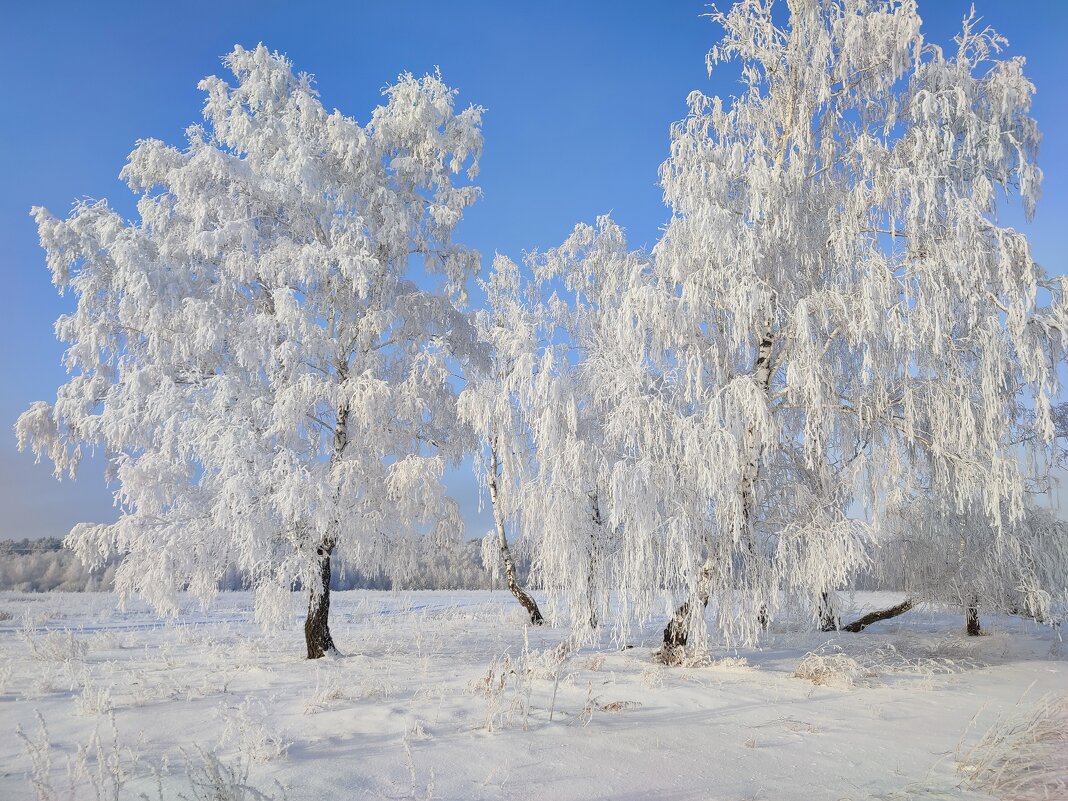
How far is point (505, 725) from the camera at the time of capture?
5578 mm

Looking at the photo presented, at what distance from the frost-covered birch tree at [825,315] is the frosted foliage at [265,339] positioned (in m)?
3.59

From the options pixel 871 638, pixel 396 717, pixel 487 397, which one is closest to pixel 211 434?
pixel 487 397

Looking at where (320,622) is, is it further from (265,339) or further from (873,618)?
(873,618)

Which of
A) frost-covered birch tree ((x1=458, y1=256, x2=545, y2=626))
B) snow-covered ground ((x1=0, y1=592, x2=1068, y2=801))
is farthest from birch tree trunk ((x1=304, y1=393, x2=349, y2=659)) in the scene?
frost-covered birch tree ((x1=458, y1=256, x2=545, y2=626))

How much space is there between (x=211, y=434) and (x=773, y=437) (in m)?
7.30

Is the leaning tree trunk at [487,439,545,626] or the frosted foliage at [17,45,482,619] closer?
the frosted foliage at [17,45,482,619]

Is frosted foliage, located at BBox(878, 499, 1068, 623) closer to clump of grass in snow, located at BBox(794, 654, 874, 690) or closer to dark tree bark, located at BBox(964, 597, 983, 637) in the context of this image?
dark tree bark, located at BBox(964, 597, 983, 637)

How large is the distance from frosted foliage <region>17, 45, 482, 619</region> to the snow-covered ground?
189 cm

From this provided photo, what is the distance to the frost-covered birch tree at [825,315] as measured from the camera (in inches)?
329

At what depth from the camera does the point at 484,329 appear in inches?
694

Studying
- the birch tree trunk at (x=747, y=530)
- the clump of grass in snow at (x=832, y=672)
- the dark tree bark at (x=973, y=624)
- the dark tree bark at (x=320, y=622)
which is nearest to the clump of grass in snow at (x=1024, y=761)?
the clump of grass in snow at (x=832, y=672)

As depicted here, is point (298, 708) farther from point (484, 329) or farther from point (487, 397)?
point (484, 329)

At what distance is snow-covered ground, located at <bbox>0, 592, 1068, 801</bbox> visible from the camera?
4.32 metres

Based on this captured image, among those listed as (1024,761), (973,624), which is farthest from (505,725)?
(973,624)
